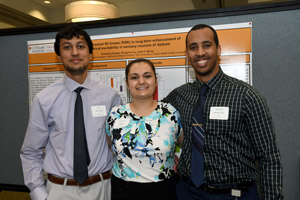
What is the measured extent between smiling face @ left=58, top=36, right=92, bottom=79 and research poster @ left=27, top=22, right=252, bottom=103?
423mm

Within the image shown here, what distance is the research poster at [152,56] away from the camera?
1.68 metres

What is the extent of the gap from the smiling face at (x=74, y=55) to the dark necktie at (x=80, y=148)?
0.59 ft

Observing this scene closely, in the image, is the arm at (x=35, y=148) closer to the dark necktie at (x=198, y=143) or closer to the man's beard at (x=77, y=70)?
the man's beard at (x=77, y=70)

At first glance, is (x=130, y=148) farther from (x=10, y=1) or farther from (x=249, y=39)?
(x=10, y=1)

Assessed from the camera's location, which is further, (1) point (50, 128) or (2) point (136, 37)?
(2) point (136, 37)

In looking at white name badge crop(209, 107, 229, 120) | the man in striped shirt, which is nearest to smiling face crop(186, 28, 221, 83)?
the man in striped shirt

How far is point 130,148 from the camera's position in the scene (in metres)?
1.30

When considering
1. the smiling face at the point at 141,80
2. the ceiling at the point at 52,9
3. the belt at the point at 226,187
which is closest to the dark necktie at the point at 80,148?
the smiling face at the point at 141,80

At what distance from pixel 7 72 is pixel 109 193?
1.58m

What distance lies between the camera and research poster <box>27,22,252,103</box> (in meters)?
1.68

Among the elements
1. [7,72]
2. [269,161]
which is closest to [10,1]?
[7,72]

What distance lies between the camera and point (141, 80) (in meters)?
1.39

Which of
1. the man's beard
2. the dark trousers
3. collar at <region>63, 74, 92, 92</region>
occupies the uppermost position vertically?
the man's beard

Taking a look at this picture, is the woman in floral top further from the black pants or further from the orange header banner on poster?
the orange header banner on poster
